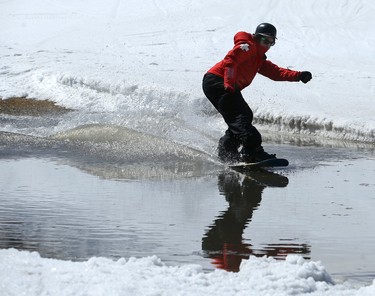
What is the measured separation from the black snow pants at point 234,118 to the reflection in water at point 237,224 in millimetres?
629

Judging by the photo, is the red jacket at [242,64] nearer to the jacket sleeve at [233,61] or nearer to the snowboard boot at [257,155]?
the jacket sleeve at [233,61]

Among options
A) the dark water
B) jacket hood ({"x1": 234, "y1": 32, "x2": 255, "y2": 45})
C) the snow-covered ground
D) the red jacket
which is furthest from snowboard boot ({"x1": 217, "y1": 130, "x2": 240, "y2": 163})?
jacket hood ({"x1": 234, "y1": 32, "x2": 255, "y2": 45})

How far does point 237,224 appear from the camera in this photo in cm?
695

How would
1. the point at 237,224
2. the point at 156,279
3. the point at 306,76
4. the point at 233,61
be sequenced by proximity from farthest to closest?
the point at 306,76 < the point at 233,61 < the point at 237,224 < the point at 156,279

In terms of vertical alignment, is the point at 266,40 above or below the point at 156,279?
above

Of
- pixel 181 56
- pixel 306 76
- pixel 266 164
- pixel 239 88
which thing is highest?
pixel 181 56

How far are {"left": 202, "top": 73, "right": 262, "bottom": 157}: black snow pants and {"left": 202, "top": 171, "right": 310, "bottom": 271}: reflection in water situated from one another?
629mm

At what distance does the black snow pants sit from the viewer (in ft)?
33.7

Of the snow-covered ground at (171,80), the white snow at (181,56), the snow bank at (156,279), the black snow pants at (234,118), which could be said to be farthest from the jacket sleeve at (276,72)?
the snow bank at (156,279)

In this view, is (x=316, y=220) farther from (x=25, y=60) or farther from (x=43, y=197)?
(x=25, y=60)

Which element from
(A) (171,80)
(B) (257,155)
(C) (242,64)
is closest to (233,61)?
(C) (242,64)

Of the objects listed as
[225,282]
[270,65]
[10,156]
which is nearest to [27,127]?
[10,156]

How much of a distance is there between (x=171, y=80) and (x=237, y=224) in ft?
42.3

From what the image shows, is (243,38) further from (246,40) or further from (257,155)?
(257,155)
